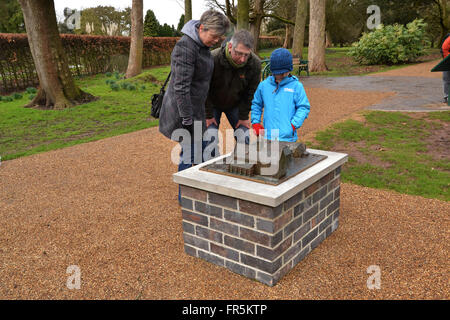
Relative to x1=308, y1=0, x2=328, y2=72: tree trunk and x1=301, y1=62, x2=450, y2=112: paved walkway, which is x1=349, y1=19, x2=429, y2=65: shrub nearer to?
x1=301, y1=62, x2=450, y2=112: paved walkway

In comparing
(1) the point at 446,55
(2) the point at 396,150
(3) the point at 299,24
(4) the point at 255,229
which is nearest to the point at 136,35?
(3) the point at 299,24

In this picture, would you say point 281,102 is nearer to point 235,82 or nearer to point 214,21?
point 235,82

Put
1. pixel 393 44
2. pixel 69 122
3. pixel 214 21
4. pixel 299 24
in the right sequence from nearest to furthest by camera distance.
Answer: pixel 214 21 < pixel 69 122 < pixel 393 44 < pixel 299 24

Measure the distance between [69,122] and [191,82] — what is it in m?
6.86

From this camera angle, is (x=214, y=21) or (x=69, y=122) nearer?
(x=214, y=21)

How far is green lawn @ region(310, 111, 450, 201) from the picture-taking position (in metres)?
4.61

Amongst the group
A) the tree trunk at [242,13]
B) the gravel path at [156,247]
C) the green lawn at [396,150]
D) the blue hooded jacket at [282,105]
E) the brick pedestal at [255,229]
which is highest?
the tree trunk at [242,13]

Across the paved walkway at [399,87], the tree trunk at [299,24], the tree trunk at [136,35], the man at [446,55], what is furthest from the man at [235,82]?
the tree trunk at [299,24]

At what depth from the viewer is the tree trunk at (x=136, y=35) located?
1459 cm

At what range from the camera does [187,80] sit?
3211 millimetres

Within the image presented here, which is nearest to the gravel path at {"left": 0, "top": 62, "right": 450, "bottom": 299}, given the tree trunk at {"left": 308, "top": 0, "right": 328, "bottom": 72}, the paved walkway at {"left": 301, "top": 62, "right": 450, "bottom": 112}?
the paved walkway at {"left": 301, "top": 62, "right": 450, "bottom": 112}

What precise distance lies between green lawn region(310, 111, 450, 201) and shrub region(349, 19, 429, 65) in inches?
450

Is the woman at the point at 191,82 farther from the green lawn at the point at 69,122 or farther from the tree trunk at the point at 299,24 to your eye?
the tree trunk at the point at 299,24

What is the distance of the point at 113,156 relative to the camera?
6312 mm
